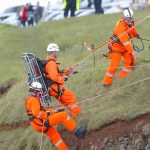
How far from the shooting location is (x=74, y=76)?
25.1 m

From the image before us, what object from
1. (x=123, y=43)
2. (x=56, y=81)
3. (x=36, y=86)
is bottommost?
(x=56, y=81)

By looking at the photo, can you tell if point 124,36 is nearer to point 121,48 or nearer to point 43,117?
point 121,48

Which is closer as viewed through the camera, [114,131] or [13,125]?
[114,131]

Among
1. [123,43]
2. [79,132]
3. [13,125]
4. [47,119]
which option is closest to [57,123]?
[47,119]

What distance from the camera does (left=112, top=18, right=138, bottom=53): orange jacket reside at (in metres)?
20.7

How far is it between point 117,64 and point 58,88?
86.2 inches

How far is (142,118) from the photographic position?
63.4ft

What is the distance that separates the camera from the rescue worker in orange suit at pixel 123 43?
20.8m

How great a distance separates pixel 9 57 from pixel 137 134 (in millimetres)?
14441

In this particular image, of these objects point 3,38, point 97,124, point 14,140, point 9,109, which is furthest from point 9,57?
point 97,124

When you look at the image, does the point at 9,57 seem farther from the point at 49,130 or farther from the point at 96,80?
the point at 49,130

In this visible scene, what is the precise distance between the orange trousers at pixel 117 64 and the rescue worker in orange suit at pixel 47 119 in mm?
2689

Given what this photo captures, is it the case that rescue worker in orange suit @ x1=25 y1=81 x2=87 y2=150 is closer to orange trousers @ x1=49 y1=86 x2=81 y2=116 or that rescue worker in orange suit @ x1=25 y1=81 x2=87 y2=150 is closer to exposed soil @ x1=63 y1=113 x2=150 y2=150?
exposed soil @ x1=63 y1=113 x2=150 y2=150

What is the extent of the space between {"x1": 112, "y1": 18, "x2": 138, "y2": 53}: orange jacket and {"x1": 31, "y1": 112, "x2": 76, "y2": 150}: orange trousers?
10.9ft
